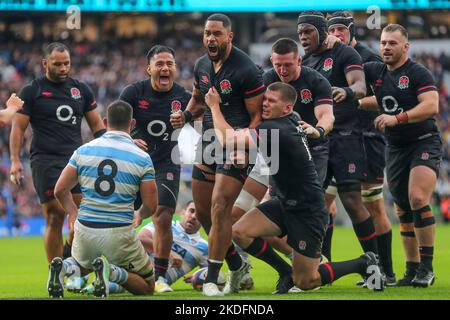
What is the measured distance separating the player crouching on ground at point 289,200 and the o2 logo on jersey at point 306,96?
880mm

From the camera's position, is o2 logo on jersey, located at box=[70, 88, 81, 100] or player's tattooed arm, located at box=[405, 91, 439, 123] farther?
o2 logo on jersey, located at box=[70, 88, 81, 100]

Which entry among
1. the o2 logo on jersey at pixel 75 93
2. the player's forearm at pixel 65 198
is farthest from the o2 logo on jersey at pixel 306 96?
the o2 logo on jersey at pixel 75 93

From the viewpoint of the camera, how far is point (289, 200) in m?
9.20

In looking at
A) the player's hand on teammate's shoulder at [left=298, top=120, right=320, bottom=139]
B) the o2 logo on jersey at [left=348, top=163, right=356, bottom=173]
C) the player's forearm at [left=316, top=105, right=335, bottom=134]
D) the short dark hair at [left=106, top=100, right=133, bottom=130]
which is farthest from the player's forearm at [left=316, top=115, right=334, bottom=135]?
the short dark hair at [left=106, top=100, right=133, bottom=130]

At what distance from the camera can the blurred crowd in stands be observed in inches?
1211

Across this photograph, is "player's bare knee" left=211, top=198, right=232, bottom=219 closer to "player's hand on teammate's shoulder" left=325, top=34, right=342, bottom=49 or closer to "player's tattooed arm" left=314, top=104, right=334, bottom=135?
"player's tattooed arm" left=314, top=104, right=334, bottom=135

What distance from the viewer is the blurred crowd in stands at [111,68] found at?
30.8 m

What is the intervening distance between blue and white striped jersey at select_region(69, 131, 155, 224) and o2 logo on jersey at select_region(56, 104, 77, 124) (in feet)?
9.01

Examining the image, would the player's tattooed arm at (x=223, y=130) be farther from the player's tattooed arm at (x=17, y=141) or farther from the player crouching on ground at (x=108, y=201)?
the player's tattooed arm at (x=17, y=141)

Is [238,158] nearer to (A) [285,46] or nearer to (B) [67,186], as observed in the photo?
(A) [285,46]

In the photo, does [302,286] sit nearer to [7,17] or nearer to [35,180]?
[35,180]

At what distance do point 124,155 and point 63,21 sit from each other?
30904mm

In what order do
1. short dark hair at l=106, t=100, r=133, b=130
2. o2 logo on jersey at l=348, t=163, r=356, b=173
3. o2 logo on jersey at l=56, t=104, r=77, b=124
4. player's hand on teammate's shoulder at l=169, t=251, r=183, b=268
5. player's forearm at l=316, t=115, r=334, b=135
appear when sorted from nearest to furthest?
short dark hair at l=106, t=100, r=133, b=130 → player's forearm at l=316, t=115, r=334, b=135 → o2 logo on jersey at l=348, t=163, r=356, b=173 → player's hand on teammate's shoulder at l=169, t=251, r=183, b=268 → o2 logo on jersey at l=56, t=104, r=77, b=124

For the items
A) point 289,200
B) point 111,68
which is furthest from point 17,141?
point 111,68
